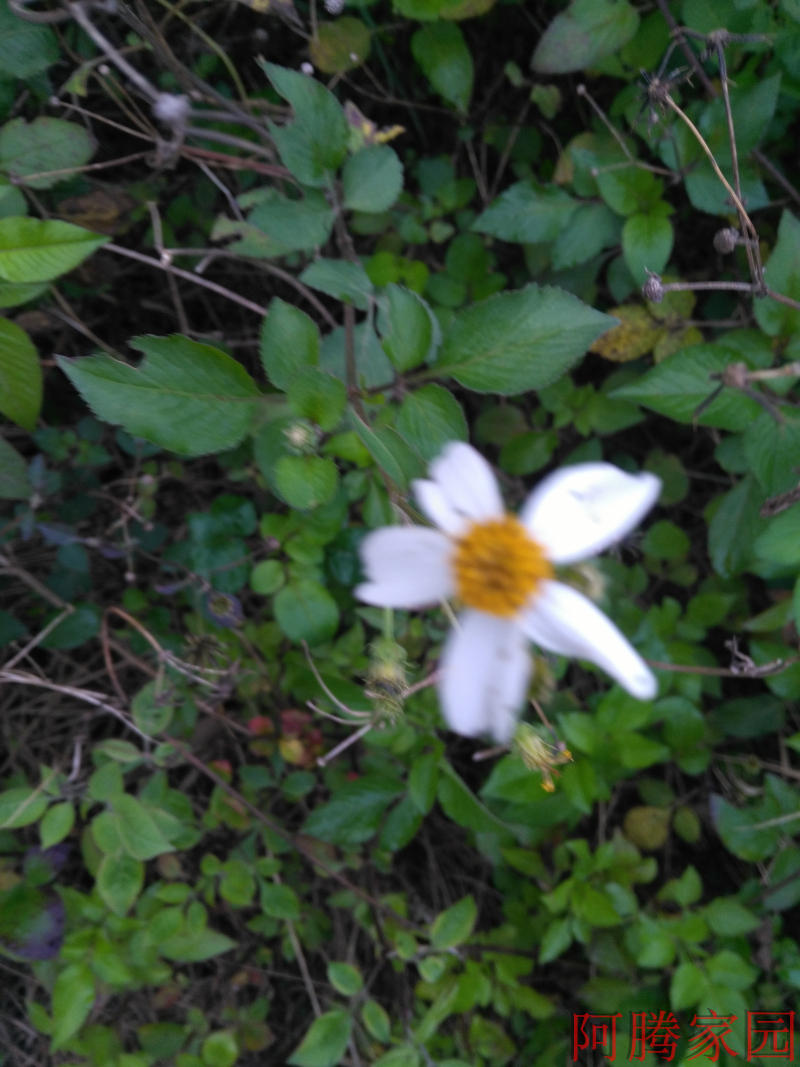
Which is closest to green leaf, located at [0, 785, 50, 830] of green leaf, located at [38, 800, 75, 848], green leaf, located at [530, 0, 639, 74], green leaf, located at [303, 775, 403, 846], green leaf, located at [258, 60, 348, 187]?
green leaf, located at [38, 800, 75, 848]

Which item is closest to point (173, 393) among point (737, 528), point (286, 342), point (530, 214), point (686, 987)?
point (286, 342)

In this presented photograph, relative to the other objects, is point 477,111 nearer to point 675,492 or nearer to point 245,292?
point 245,292

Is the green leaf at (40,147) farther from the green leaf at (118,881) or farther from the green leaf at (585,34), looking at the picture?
the green leaf at (118,881)

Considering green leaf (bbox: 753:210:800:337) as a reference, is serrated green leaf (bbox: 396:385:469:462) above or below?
below

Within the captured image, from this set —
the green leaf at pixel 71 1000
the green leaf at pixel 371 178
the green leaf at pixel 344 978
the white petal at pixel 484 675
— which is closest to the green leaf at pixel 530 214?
the green leaf at pixel 371 178

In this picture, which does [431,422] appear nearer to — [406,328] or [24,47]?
[406,328]

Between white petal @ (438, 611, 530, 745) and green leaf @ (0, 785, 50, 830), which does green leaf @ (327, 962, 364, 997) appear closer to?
green leaf @ (0, 785, 50, 830)

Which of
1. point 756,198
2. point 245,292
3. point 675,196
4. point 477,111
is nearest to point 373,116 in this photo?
point 477,111
